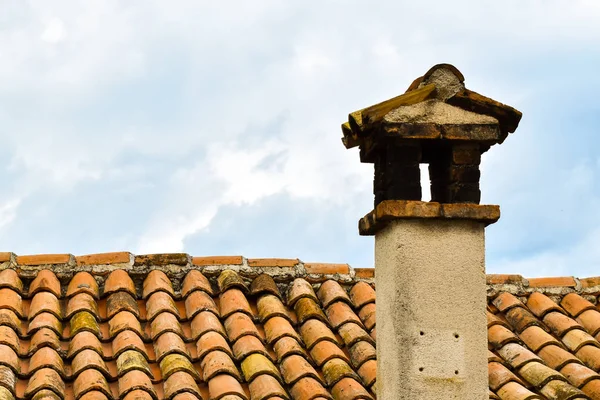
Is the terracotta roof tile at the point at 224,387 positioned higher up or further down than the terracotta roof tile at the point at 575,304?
Result: further down

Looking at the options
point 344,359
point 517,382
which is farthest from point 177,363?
point 517,382

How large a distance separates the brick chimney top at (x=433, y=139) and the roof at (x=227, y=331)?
3.79ft

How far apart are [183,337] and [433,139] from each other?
7.34 ft

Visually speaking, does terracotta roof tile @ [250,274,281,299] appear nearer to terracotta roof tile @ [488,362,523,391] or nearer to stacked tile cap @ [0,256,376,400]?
stacked tile cap @ [0,256,376,400]

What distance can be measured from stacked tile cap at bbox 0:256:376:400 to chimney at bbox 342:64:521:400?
2.83 feet

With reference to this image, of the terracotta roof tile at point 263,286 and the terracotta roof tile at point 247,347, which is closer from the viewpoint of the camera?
the terracotta roof tile at point 247,347

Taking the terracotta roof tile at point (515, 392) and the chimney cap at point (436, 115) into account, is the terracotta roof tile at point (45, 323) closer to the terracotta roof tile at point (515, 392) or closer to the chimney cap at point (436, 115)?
the chimney cap at point (436, 115)

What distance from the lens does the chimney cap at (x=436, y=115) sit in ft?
18.5

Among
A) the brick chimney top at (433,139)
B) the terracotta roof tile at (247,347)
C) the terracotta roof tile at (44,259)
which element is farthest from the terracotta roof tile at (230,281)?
the brick chimney top at (433,139)

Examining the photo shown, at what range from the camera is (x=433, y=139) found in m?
5.69

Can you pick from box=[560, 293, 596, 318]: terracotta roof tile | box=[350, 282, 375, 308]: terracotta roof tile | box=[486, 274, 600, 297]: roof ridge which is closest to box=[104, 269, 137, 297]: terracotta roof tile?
box=[350, 282, 375, 308]: terracotta roof tile

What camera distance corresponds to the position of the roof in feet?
19.9

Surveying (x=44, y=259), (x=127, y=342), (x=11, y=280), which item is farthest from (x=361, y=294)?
(x=11, y=280)

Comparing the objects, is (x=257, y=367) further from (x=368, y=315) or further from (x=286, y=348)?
(x=368, y=315)
